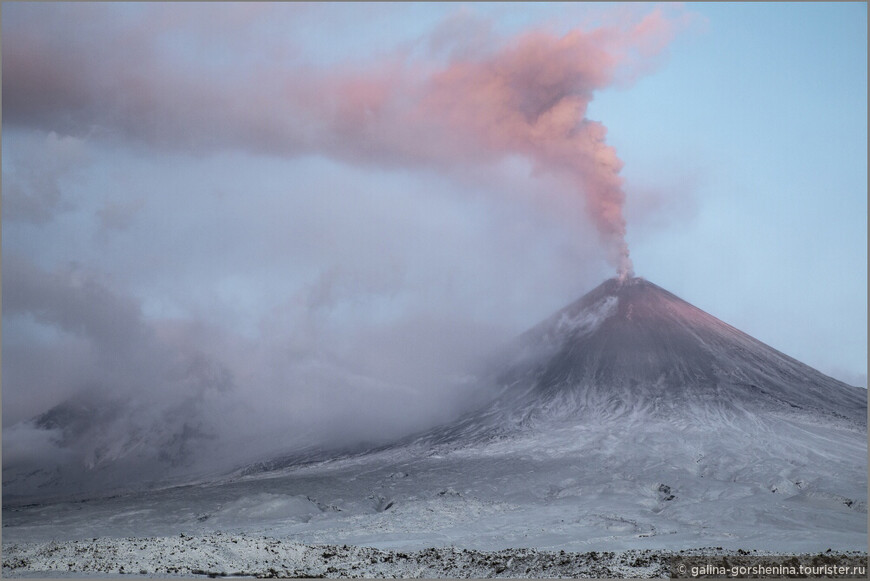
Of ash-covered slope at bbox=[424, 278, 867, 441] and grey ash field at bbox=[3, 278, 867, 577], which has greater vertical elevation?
ash-covered slope at bbox=[424, 278, 867, 441]

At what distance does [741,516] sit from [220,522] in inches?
1801

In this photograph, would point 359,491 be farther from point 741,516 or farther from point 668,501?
point 741,516

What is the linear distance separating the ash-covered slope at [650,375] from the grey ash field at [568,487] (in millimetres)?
341

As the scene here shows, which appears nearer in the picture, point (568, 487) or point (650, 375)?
point (568, 487)

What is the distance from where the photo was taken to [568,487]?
286 ft

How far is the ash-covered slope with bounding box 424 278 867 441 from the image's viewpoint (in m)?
108

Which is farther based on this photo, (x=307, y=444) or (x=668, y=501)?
(x=307, y=444)

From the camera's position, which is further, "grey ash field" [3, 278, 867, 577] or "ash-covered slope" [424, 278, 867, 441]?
"ash-covered slope" [424, 278, 867, 441]

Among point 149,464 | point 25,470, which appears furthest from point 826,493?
point 25,470

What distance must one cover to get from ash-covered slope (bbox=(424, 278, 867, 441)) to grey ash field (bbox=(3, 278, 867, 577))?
0.34m

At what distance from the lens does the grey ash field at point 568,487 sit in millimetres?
50062

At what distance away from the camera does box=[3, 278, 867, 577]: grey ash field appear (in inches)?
1971

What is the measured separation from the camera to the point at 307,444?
427 feet

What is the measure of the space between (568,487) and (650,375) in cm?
3467
